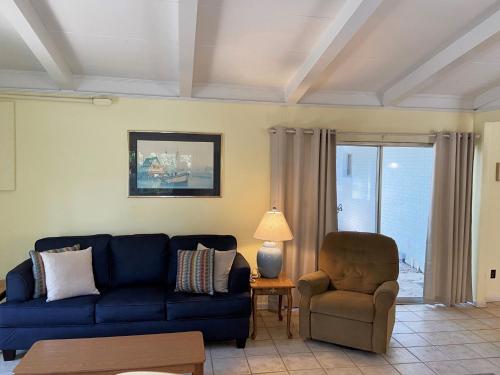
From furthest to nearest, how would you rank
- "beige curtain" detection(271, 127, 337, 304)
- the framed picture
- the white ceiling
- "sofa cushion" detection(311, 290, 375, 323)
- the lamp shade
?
"beige curtain" detection(271, 127, 337, 304) → the framed picture → the lamp shade → "sofa cushion" detection(311, 290, 375, 323) → the white ceiling

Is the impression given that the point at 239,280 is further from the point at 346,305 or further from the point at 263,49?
the point at 263,49

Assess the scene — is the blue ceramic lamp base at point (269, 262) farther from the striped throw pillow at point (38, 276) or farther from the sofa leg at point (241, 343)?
the striped throw pillow at point (38, 276)

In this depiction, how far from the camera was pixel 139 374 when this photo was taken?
1.65m

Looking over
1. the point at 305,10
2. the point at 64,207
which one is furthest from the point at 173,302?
the point at 305,10

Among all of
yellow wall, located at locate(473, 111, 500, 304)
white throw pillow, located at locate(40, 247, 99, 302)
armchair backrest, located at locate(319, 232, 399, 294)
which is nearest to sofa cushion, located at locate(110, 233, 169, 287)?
white throw pillow, located at locate(40, 247, 99, 302)

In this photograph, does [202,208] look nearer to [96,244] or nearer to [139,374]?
[96,244]

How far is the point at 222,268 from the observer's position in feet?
10.9

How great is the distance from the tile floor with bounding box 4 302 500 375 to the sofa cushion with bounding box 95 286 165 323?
570mm

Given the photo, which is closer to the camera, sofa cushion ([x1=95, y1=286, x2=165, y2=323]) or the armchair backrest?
sofa cushion ([x1=95, y1=286, x2=165, y2=323])

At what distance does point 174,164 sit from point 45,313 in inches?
69.9

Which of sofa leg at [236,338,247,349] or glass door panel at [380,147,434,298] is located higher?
glass door panel at [380,147,434,298]

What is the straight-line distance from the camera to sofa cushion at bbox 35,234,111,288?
3.41 metres

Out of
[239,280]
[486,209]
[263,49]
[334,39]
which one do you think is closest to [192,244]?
[239,280]

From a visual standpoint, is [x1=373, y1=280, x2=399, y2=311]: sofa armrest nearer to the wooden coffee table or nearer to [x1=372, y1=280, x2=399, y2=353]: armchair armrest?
[x1=372, y1=280, x2=399, y2=353]: armchair armrest
